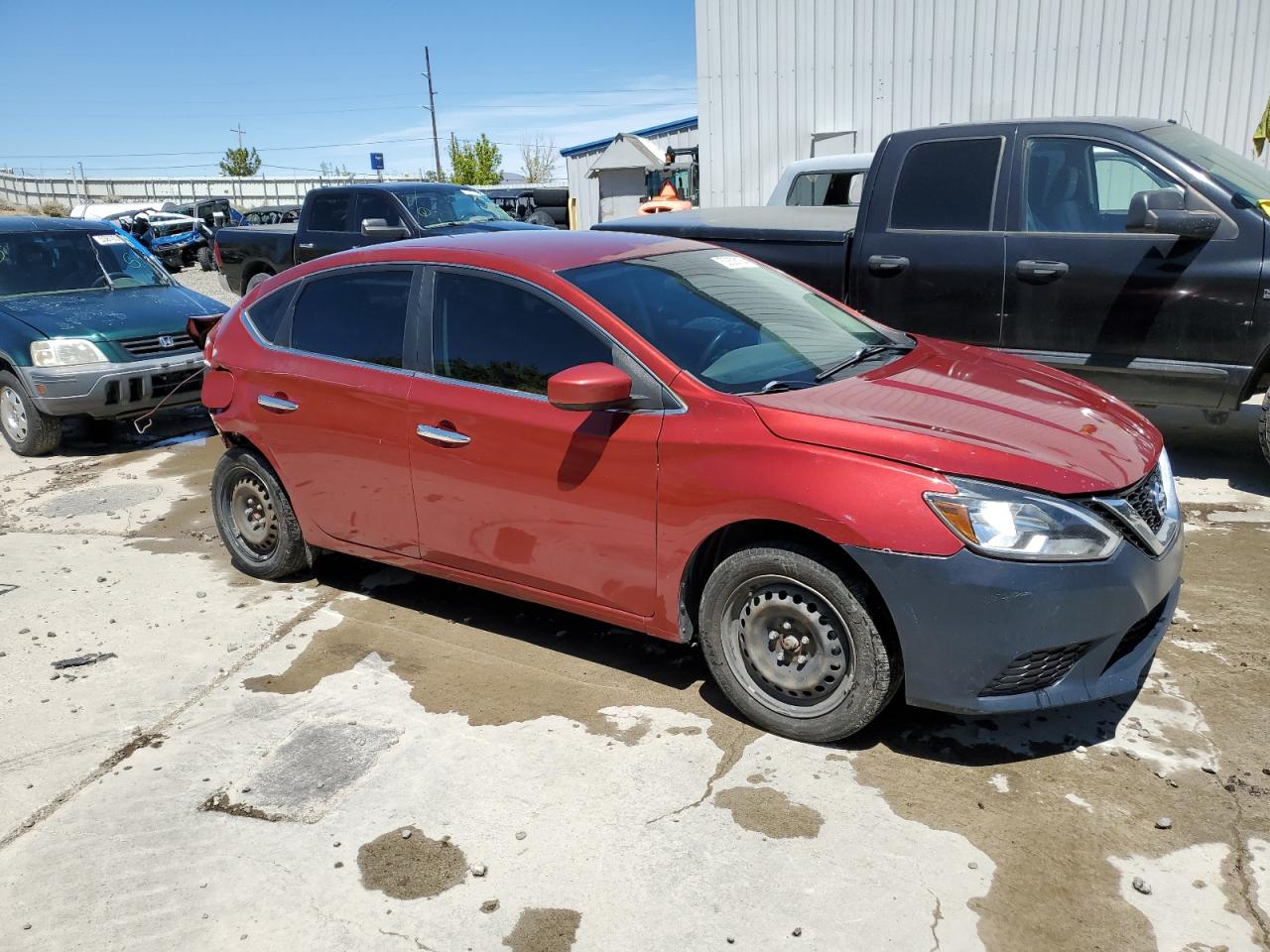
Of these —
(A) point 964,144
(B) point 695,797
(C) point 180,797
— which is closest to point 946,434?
(B) point 695,797

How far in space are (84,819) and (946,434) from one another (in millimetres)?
3018

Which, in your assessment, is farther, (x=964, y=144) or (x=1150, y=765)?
(x=964, y=144)

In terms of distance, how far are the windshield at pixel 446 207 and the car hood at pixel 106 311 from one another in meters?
3.30

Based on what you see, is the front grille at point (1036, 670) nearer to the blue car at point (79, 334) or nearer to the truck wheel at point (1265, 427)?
the truck wheel at point (1265, 427)

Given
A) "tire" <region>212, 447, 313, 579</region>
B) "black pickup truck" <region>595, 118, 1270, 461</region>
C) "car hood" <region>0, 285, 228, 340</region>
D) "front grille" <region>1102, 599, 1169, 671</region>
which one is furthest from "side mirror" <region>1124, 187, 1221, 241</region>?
"car hood" <region>0, 285, 228, 340</region>

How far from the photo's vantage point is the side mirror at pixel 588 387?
3.58 metres

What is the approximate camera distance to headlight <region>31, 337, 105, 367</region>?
7977mm

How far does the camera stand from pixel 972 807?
3.22m

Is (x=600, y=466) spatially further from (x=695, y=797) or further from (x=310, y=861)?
(x=310, y=861)

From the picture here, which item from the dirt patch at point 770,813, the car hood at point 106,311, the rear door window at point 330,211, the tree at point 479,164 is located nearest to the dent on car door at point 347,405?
the dirt patch at point 770,813

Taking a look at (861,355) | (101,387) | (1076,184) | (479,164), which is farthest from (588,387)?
(479,164)

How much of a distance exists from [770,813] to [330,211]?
1085cm

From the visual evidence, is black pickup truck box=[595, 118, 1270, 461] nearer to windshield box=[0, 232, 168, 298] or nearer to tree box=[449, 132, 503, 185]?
windshield box=[0, 232, 168, 298]

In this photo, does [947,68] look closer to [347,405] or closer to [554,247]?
[554,247]
